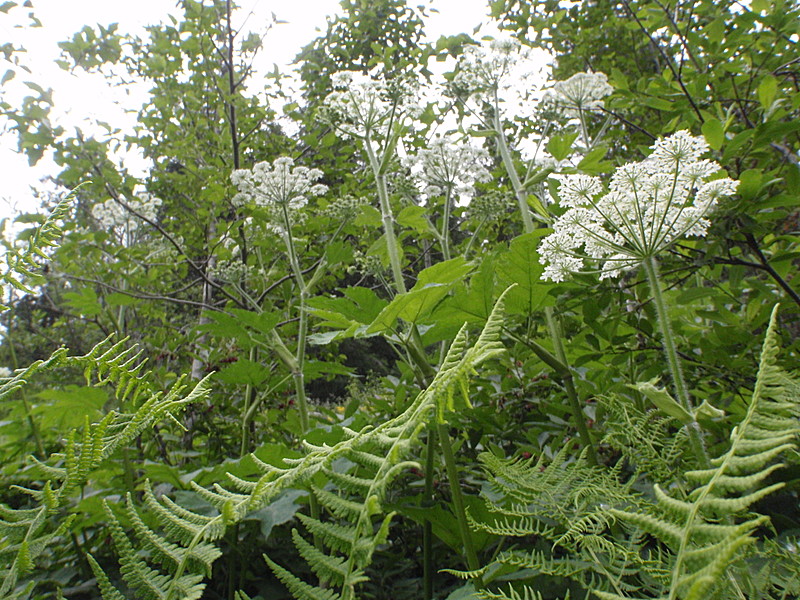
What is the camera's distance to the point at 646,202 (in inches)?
38.5

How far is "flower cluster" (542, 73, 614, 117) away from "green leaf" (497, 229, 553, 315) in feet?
4.42

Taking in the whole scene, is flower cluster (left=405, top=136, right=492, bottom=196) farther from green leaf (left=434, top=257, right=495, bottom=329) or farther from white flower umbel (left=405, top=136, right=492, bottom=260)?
green leaf (left=434, top=257, right=495, bottom=329)

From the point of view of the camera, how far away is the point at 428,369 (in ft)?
3.92

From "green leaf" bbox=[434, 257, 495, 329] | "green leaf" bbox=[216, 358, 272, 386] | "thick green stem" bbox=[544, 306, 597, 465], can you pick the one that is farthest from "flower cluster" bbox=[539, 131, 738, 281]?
"green leaf" bbox=[216, 358, 272, 386]

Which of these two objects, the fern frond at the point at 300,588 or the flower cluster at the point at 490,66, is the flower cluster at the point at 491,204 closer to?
the flower cluster at the point at 490,66

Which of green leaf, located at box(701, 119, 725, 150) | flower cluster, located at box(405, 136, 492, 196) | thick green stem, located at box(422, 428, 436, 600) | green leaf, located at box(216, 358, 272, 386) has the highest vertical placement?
flower cluster, located at box(405, 136, 492, 196)

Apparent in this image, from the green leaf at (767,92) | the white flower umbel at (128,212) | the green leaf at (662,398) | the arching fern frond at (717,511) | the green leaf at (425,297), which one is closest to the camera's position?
the arching fern frond at (717,511)

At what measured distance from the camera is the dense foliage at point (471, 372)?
387mm

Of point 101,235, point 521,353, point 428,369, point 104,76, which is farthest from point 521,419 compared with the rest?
point 104,76

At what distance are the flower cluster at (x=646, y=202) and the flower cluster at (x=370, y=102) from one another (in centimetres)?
117

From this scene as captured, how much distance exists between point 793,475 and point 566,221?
66 cm

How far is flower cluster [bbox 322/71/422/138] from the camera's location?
80.3 inches

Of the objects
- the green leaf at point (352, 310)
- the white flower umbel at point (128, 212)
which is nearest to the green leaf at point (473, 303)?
the green leaf at point (352, 310)

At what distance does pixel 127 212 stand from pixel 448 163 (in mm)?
2964
